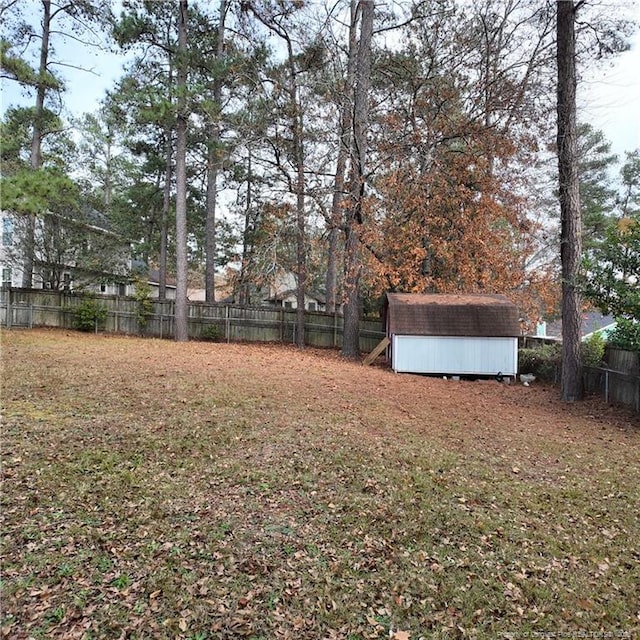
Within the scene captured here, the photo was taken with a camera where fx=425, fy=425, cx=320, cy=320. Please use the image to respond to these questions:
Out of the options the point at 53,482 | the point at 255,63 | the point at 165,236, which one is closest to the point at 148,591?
the point at 53,482

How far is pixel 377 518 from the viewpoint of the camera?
3191mm

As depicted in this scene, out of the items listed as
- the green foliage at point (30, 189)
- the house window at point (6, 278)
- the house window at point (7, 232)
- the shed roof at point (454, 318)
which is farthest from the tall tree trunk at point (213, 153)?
the house window at point (6, 278)

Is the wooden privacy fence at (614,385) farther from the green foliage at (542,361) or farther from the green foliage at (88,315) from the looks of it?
the green foliage at (88,315)

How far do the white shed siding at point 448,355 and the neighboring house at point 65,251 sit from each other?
12.3m

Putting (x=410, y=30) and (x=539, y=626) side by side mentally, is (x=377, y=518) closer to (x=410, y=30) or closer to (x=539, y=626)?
(x=539, y=626)

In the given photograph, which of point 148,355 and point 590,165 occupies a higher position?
→ point 590,165

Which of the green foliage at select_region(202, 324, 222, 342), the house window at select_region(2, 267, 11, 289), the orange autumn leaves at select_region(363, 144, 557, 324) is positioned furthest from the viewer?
the house window at select_region(2, 267, 11, 289)

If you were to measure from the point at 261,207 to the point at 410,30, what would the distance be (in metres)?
7.66

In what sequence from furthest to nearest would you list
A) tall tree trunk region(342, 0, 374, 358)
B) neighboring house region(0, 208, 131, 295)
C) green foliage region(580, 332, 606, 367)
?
neighboring house region(0, 208, 131, 295) → tall tree trunk region(342, 0, 374, 358) → green foliage region(580, 332, 606, 367)

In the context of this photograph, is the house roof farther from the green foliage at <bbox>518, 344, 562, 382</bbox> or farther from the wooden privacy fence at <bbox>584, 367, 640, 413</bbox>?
the wooden privacy fence at <bbox>584, 367, 640, 413</bbox>

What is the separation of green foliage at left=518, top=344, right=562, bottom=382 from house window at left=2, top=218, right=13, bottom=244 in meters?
17.1

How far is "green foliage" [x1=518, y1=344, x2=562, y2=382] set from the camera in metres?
10.9

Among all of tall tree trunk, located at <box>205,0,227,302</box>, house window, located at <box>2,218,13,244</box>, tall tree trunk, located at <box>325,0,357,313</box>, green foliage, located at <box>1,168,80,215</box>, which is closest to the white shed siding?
tall tree trunk, located at <box>325,0,357,313</box>

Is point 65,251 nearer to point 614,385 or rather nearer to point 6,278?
point 6,278
